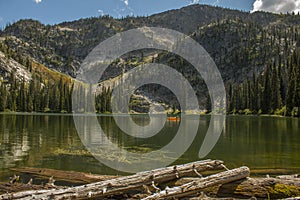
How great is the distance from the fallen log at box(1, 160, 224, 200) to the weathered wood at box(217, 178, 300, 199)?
67.2 inches

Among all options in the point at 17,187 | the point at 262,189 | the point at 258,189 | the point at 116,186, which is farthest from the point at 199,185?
the point at 17,187

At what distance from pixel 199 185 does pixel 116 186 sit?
3.58 meters

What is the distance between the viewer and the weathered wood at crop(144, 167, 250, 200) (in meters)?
11.9

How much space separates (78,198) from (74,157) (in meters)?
16.7

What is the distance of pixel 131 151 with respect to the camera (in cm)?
3288

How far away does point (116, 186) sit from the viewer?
12695mm

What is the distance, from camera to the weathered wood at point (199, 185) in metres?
11.9

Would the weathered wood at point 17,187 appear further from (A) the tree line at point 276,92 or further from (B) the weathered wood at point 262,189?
(A) the tree line at point 276,92

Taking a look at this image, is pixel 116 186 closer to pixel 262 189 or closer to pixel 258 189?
pixel 258 189

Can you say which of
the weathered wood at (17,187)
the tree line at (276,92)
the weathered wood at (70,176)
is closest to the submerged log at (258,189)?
the weathered wood at (70,176)

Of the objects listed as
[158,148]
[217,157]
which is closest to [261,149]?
[217,157]

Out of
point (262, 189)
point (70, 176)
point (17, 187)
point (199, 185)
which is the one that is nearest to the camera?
point (199, 185)

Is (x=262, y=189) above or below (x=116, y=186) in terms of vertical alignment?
below

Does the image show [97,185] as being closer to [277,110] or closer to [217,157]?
[217,157]
